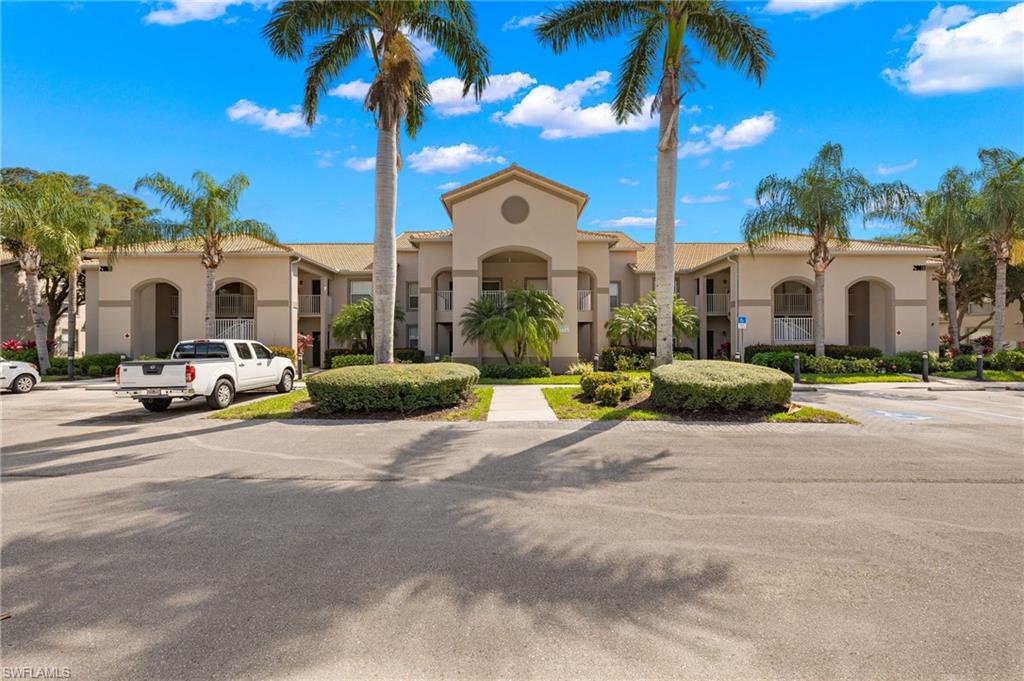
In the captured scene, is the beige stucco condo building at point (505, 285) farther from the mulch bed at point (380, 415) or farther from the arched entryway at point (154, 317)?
the mulch bed at point (380, 415)

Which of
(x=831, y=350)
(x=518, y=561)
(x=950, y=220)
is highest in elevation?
(x=950, y=220)

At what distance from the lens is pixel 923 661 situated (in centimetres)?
308

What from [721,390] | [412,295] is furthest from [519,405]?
[412,295]

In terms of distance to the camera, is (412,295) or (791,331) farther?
(412,295)

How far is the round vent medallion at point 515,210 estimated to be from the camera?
2423 centimetres

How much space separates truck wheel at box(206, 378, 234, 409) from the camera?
13.4 meters

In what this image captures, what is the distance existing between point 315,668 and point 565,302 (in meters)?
22.0

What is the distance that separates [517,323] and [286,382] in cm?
889

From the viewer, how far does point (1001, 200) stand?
23266mm

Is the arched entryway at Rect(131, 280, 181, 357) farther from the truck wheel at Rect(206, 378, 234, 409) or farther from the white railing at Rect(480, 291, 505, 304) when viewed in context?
the truck wheel at Rect(206, 378, 234, 409)

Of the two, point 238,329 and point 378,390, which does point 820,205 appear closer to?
point 378,390

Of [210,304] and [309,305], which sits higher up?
[309,305]

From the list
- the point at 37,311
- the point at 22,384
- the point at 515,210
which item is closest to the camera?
the point at 22,384

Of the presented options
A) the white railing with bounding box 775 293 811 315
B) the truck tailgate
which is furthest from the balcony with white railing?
the white railing with bounding box 775 293 811 315
